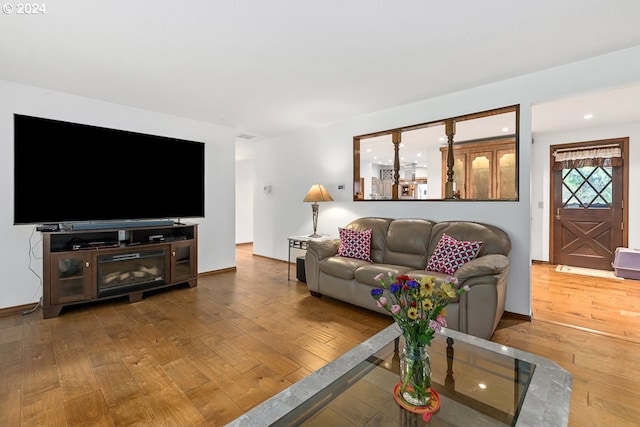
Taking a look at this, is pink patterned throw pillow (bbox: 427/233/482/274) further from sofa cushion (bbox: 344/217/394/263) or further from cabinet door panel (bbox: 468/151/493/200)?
cabinet door panel (bbox: 468/151/493/200)

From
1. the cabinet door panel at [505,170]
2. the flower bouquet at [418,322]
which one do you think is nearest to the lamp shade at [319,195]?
the flower bouquet at [418,322]

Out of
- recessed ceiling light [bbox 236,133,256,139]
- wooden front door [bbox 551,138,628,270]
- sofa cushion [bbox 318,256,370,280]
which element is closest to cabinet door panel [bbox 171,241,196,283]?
sofa cushion [bbox 318,256,370,280]

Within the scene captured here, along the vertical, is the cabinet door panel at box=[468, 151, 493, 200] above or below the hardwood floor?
above

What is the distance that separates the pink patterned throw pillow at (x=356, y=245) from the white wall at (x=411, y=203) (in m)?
0.66

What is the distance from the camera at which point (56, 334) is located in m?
2.63

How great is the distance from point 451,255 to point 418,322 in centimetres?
186

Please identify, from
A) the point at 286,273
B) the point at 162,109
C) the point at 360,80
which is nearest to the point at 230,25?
the point at 360,80

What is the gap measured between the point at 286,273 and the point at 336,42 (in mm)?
3496

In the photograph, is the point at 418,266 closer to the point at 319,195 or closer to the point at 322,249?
the point at 322,249

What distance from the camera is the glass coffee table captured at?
117cm

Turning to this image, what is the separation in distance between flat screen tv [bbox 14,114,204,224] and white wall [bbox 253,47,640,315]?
70.8 inches

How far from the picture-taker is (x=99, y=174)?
11.0ft

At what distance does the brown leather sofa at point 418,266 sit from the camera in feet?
7.86

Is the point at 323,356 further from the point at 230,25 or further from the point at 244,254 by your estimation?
the point at 244,254
